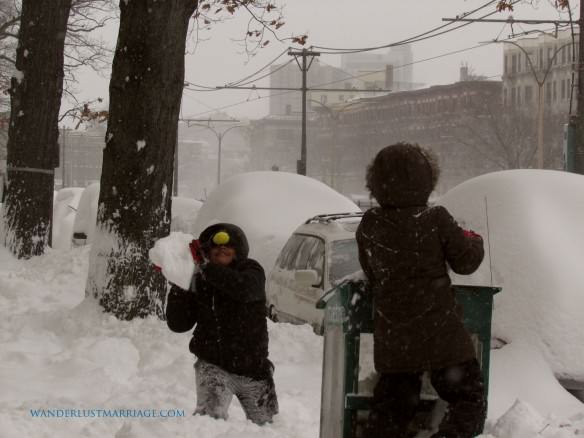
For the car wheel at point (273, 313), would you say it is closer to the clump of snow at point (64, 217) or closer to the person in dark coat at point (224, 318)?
the person in dark coat at point (224, 318)

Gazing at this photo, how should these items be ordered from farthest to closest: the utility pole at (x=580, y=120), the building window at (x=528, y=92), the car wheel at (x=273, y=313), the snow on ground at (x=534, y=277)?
the building window at (x=528, y=92), the utility pole at (x=580, y=120), the car wheel at (x=273, y=313), the snow on ground at (x=534, y=277)

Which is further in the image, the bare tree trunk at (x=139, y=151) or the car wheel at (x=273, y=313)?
the car wheel at (x=273, y=313)

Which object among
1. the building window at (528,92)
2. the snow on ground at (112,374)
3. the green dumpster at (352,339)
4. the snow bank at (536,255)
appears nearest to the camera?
the green dumpster at (352,339)

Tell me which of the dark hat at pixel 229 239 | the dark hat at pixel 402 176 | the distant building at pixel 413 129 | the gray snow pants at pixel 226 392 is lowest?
the gray snow pants at pixel 226 392

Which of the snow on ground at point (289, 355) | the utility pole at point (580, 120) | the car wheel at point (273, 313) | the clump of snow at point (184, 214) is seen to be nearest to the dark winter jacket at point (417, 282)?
the snow on ground at point (289, 355)

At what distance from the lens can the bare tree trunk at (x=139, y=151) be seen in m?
8.41

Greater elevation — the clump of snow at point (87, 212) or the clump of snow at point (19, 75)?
the clump of snow at point (19, 75)

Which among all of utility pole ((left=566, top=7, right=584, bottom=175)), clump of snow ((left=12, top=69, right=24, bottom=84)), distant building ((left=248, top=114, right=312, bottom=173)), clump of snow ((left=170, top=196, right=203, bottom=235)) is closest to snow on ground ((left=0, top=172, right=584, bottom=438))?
clump of snow ((left=12, top=69, right=24, bottom=84))

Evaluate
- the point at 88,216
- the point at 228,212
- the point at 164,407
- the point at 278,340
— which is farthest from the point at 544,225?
the point at 88,216

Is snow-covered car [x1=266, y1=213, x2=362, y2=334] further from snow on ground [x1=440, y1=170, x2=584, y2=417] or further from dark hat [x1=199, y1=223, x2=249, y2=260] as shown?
dark hat [x1=199, y1=223, x2=249, y2=260]

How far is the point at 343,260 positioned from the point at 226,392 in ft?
16.3

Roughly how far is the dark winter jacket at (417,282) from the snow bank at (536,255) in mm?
2718

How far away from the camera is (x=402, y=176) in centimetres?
395

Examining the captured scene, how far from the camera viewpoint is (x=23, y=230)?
1416cm
